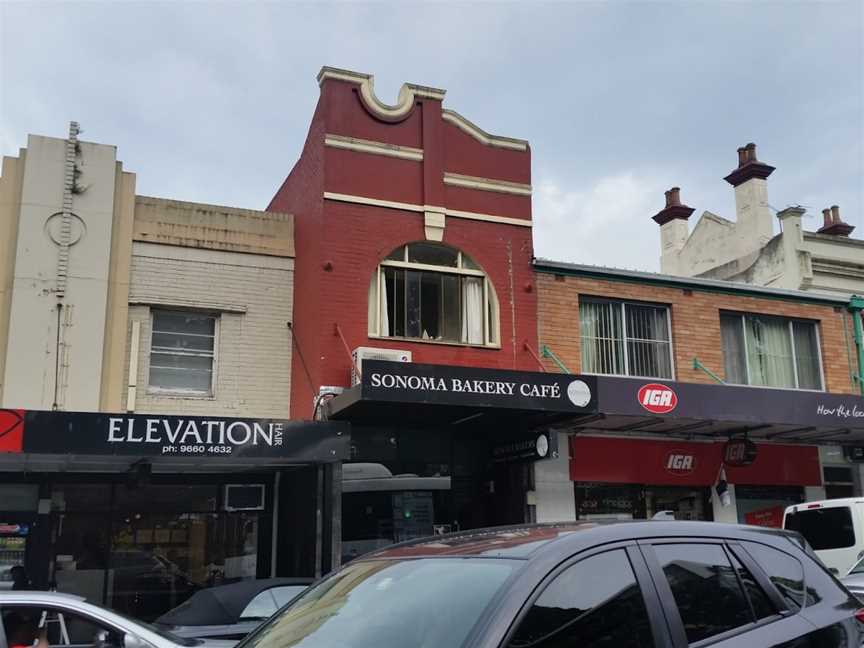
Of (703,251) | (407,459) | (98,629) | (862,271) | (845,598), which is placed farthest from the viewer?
(703,251)

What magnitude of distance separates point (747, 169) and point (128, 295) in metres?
17.2

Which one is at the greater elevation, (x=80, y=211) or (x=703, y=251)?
(x=703, y=251)

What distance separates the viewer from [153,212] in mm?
15234

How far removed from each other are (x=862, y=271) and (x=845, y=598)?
63.9ft

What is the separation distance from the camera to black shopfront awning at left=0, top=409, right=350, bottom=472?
1137 cm

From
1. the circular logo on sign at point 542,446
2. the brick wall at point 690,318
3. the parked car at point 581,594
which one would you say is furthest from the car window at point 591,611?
the brick wall at point 690,318

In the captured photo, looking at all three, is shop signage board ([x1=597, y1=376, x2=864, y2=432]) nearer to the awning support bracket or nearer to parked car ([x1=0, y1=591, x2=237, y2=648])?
the awning support bracket

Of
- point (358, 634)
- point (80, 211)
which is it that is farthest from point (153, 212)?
point (358, 634)

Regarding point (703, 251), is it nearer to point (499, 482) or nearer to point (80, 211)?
point (499, 482)

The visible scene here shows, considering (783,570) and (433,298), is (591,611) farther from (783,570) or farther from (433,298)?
(433,298)

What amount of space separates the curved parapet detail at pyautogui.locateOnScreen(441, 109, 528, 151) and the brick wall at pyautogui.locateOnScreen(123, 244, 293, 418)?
4189mm

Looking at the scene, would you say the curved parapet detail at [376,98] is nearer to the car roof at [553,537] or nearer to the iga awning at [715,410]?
the iga awning at [715,410]

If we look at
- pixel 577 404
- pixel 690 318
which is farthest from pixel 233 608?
pixel 690 318

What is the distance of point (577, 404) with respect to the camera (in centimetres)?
1362
